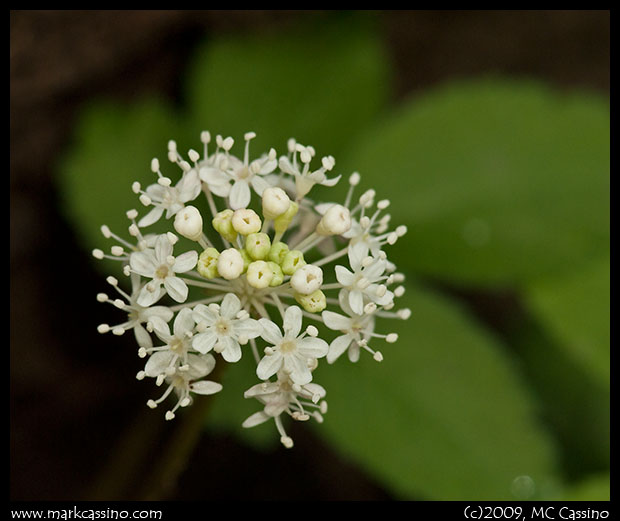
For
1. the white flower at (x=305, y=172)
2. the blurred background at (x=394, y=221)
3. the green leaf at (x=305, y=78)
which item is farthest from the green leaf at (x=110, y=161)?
the white flower at (x=305, y=172)

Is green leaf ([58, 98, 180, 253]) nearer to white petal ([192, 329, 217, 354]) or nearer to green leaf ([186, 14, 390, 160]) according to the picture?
green leaf ([186, 14, 390, 160])

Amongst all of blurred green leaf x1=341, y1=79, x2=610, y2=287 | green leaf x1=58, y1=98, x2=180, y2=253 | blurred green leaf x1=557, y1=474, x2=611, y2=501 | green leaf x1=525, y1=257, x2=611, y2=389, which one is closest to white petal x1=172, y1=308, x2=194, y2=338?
green leaf x1=58, y1=98, x2=180, y2=253

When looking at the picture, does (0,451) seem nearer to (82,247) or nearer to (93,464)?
(93,464)

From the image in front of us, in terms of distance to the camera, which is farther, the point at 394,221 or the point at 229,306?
the point at 394,221

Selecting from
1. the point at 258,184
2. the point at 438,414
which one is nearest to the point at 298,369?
the point at 258,184

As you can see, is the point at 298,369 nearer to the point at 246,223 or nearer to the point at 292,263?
the point at 292,263

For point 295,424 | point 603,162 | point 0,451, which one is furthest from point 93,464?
point 603,162

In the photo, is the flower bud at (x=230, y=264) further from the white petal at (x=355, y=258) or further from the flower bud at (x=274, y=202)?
the white petal at (x=355, y=258)
